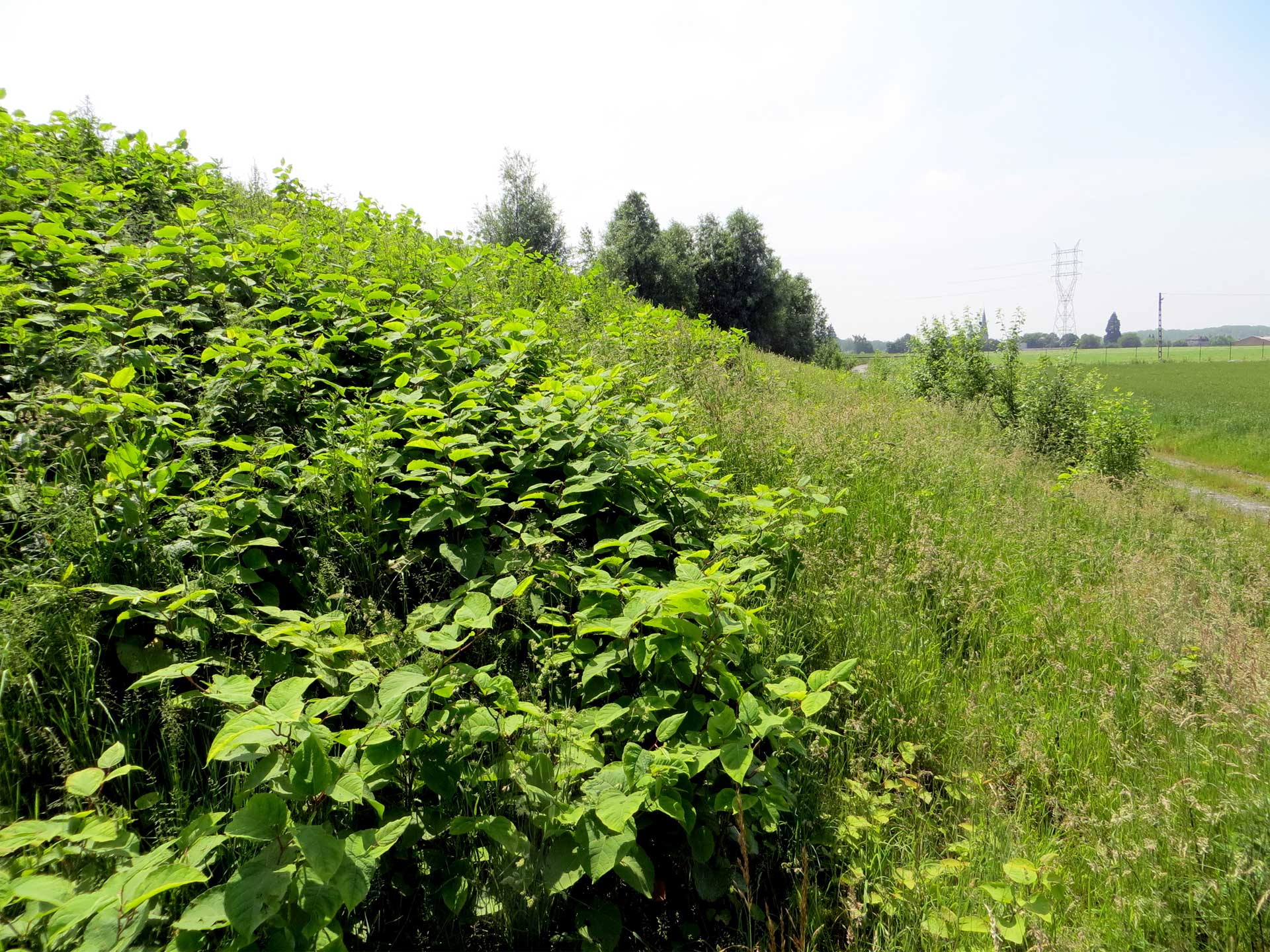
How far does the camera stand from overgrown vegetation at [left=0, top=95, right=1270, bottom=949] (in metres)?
1.63

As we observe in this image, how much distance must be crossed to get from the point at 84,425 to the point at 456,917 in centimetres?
251

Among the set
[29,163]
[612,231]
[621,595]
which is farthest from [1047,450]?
[612,231]

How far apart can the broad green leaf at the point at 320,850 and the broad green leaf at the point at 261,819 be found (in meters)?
0.05

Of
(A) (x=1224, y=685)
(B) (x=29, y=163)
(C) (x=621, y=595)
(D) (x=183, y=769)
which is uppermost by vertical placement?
Answer: (B) (x=29, y=163)

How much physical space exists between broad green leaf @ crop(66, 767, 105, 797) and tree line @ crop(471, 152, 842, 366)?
23.4m

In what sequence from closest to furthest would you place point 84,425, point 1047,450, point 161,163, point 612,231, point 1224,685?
point 84,425 → point 1224,685 → point 161,163 → point 1047,450 → point 612,231

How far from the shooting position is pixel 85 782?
1.43 m

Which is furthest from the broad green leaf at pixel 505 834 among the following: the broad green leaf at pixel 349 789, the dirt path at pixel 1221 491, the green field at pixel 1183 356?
the green field at pixel 1183 356

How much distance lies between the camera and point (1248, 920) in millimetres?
1959

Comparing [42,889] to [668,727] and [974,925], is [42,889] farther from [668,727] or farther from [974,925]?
[974,925]

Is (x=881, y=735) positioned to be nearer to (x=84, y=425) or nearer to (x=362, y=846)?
(x=362, y=846)

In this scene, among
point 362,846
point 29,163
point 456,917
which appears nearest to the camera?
point 362,846

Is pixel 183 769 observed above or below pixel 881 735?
above

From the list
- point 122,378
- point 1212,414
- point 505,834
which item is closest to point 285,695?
point 505,834
